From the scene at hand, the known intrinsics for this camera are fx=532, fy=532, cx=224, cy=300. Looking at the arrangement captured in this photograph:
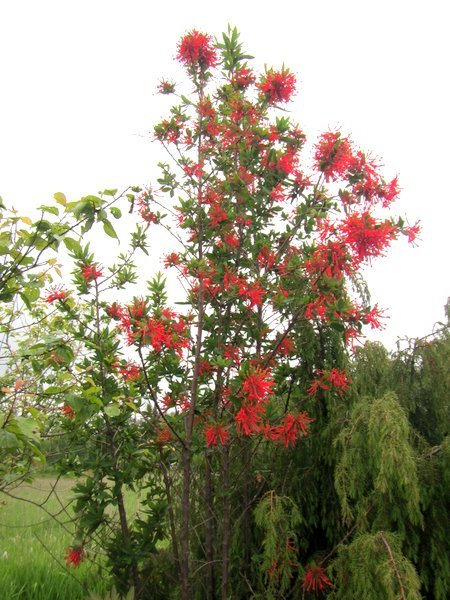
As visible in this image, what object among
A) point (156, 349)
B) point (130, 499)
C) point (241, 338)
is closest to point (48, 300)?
point (156, 349)

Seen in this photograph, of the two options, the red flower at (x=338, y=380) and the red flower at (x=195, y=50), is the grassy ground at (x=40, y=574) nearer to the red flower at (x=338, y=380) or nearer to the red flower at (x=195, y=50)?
the red flower at (x=338, y=380)

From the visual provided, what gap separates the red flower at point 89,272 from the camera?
11.3ft

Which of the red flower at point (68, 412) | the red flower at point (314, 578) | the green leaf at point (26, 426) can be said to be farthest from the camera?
the red flower at point (68, 412)

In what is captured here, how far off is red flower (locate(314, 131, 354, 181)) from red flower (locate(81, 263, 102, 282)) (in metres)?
1.56

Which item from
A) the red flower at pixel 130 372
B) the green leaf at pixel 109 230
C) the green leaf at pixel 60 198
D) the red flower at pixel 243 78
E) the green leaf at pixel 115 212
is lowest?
the red flower at pixel 130 372

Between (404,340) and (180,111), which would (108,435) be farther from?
(180,111)

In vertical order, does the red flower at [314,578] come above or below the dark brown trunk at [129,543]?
below

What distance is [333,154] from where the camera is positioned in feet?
10.3

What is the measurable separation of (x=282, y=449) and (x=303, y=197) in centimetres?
165

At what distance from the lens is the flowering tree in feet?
9.82

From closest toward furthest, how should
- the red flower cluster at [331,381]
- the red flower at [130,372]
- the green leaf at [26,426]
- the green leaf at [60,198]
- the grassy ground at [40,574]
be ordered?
the green leaf at [26,426] < the green leaf at [60,198] < the red flower cluster at [331,381] < the red flower at [130,372] < the grassy ground at [40,574]

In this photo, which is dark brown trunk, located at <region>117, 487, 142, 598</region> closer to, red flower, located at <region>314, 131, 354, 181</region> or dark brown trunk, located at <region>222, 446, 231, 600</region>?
dark brown trunk, located at <region>222, 446, 231, 600</region>

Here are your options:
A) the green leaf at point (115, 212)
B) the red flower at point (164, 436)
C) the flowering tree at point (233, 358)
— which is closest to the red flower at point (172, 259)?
the flowering tree at point (233, 358)

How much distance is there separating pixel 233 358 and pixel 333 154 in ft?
4.44
